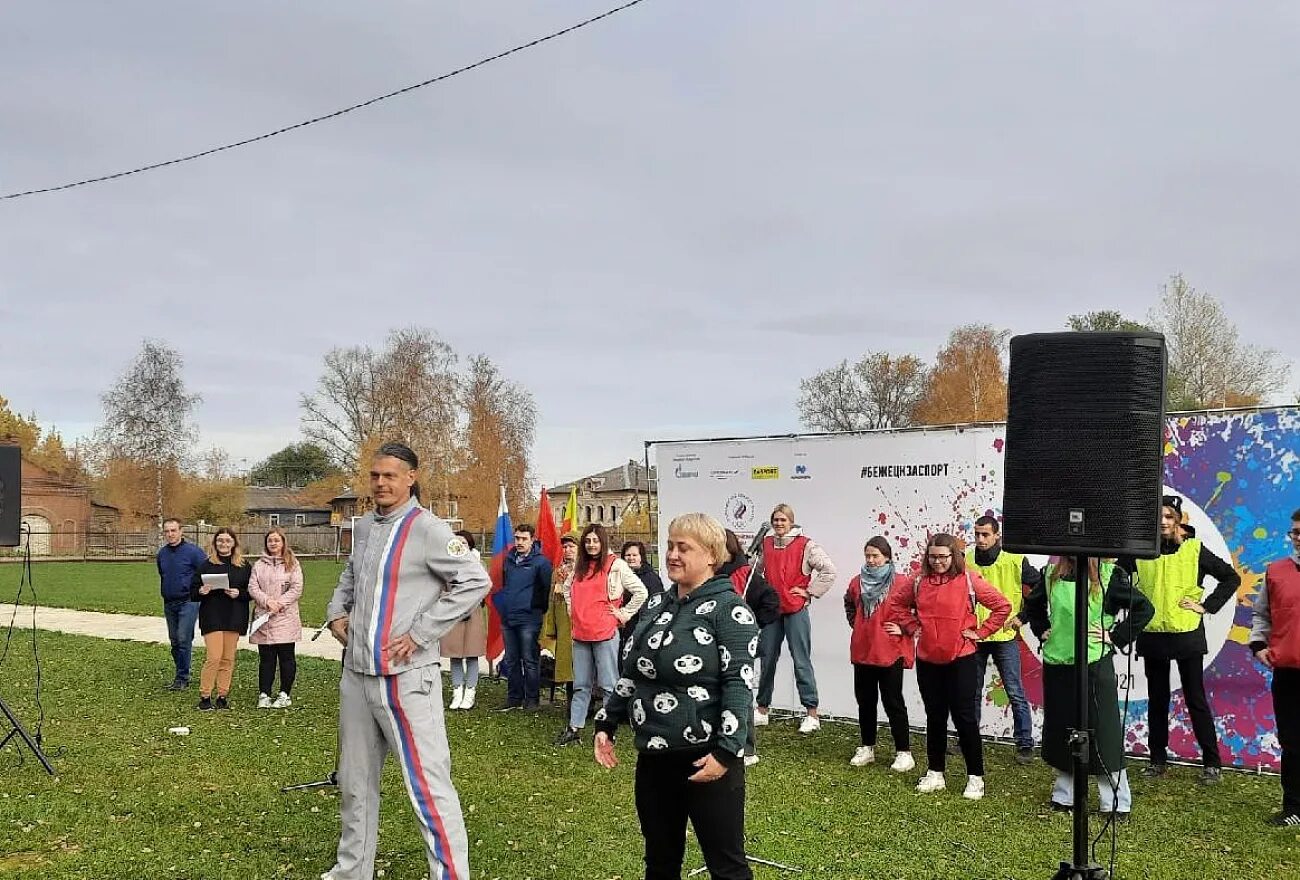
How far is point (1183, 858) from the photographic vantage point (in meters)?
5.79

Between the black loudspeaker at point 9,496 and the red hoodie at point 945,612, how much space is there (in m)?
6.19

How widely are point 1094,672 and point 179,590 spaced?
980 cm

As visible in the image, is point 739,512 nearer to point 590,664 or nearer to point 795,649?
point 795,649

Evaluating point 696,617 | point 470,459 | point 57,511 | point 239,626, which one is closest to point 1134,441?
Result: point 696,617

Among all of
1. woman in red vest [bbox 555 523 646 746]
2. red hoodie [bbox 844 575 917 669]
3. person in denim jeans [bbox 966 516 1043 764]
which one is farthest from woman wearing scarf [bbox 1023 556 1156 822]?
woman in red vest [bbox 555 523 646 746]

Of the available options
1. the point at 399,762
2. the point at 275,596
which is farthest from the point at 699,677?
the point at 275,596

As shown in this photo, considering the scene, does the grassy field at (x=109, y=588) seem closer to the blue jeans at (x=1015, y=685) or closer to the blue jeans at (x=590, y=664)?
the blue jeans at (x=590, y=664)

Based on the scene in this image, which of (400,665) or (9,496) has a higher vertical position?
(9,496)

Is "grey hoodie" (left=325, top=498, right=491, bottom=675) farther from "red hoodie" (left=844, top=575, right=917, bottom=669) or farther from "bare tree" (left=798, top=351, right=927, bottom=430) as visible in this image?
"bare tree" (left=798, top=351, right=927, bottom=430)

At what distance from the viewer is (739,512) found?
10.8 m

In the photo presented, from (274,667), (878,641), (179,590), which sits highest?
(179,590)

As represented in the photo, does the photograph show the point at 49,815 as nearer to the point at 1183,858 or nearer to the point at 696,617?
the point at 696,617

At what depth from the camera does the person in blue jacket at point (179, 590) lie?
1194cm

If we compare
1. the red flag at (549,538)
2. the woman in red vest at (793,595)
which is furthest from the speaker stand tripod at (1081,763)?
the red flag at (549,538)
